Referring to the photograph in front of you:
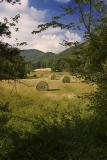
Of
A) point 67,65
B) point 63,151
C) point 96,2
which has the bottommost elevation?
point 63,151

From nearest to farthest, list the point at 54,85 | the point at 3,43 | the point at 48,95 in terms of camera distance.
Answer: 1. the point at 3,43
2. the point at 48,95
3. the point at 54,85

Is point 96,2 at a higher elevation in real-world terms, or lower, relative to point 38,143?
higher

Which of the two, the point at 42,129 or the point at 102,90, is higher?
the point at 102,90

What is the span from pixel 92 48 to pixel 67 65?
1.31 metres

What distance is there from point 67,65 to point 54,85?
35789 millimetres

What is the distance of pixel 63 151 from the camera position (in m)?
13.5

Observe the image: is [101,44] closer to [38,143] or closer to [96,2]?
[96,2]

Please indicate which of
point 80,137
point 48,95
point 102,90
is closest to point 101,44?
point 102,90

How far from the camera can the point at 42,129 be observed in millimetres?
14867

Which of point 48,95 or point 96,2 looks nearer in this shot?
point 96,2

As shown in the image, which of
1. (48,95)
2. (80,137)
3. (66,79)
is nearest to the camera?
(80,137)

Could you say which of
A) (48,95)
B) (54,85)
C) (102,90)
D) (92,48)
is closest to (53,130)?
(102,90)

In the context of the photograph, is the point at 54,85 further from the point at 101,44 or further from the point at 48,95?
the point at 101,44

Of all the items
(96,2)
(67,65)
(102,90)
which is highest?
(96,2)
